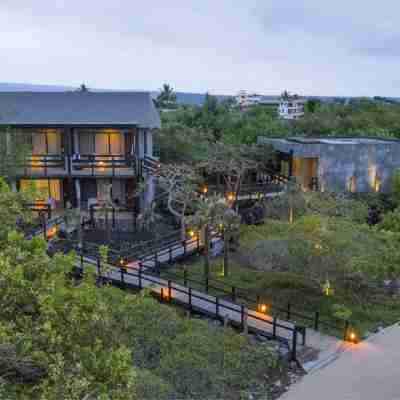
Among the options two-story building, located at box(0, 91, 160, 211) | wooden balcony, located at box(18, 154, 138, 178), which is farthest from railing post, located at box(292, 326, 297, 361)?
wooden balcony, located at box(18, 154, 138, 178)

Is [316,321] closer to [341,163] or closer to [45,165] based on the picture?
[45,165]

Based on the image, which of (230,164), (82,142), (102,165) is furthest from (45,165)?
(230,164)

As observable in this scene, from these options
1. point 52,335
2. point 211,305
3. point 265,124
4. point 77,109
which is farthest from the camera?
point 265,124

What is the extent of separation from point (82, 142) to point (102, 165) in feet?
7.81

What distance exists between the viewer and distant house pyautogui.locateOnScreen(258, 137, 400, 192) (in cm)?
2812

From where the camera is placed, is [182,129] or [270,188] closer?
[270,188]

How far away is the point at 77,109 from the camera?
2442 cm

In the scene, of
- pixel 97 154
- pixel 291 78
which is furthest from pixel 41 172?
pixel 291 78

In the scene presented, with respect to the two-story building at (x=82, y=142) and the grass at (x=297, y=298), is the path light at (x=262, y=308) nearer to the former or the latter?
the grass at (x=297, y=298)

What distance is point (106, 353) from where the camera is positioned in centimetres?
505

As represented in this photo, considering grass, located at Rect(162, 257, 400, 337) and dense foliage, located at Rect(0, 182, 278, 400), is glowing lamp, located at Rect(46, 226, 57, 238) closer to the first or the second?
grass, located at Rect(162, 257, 400, 337)

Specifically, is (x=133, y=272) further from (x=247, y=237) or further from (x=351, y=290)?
(x=351, y=290)

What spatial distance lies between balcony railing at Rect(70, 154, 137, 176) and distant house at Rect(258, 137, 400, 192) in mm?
11162

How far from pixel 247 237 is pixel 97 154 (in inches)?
428
